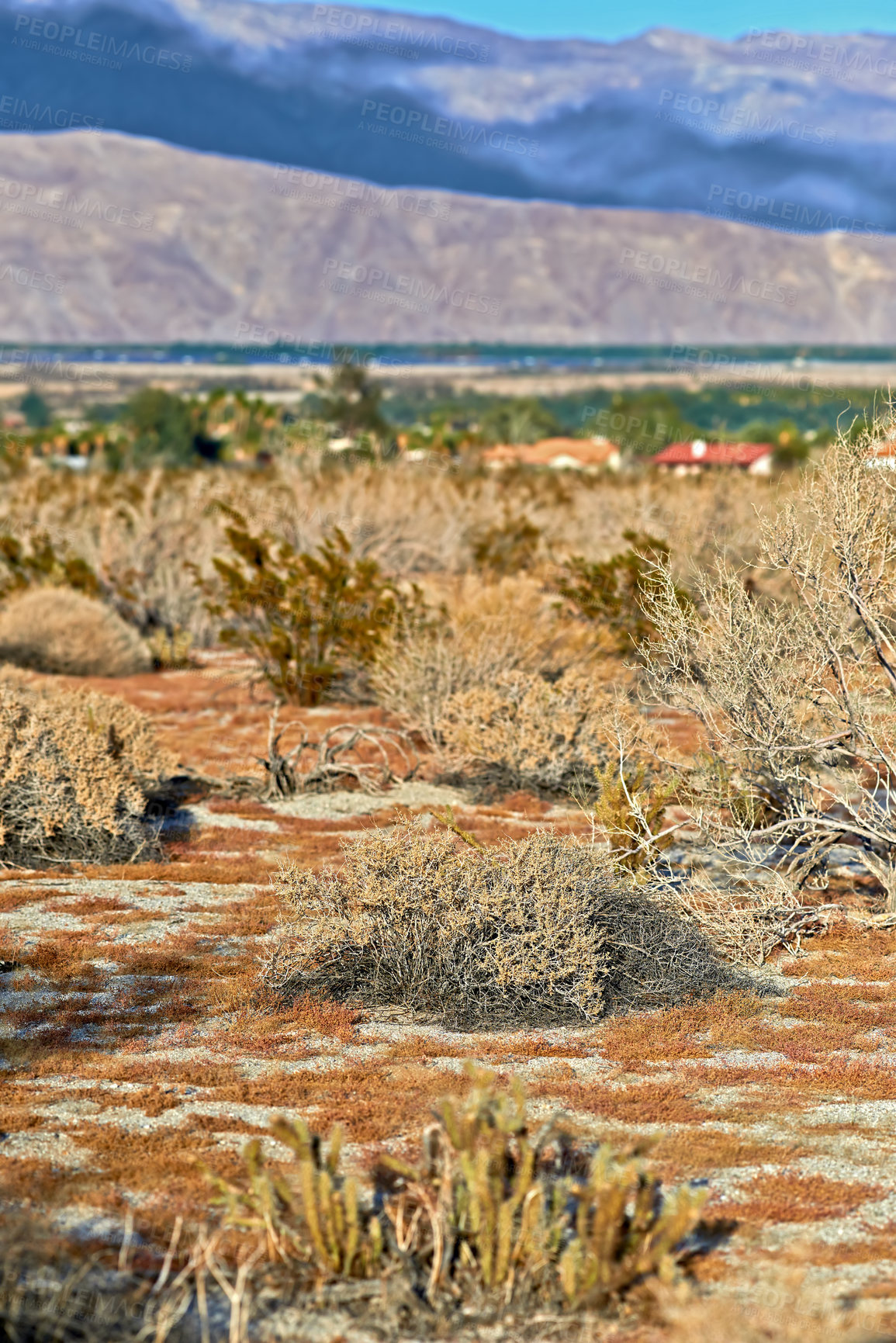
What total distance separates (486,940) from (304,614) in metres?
9.34

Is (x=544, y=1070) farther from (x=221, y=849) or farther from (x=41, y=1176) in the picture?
(x=221, y=849)

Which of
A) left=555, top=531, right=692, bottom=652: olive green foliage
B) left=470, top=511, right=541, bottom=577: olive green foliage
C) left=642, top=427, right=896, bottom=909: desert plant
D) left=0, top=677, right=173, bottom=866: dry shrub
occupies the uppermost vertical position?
left=470, top=511, right=541, bottom=577: olive green foliage

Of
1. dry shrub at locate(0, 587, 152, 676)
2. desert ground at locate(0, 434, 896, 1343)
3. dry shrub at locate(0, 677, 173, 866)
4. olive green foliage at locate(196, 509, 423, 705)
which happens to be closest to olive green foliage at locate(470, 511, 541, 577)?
olive green foliage at locate(196, 509, 423, 705)

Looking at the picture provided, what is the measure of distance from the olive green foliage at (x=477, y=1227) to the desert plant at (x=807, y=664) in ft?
11.7

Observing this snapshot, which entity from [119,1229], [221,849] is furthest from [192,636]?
[119,1229]

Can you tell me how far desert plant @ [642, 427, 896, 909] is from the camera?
26.3 feet

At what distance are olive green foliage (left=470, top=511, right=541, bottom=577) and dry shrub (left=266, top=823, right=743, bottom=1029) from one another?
14215 mm

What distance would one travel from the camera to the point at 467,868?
7332mm

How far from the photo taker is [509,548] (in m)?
22.4

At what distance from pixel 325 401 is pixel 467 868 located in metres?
52.0

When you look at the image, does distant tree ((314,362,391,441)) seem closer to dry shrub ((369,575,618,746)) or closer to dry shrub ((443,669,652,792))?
dry shrub ((369,575,618,746))

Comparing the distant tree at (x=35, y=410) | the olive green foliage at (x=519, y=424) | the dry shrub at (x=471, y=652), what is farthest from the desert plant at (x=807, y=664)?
the distant tree at (x=35, y=410)

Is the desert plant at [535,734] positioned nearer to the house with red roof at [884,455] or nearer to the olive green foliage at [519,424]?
the house with red roof at [884,455]

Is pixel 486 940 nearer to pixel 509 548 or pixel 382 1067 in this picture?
pixel 382 1067
